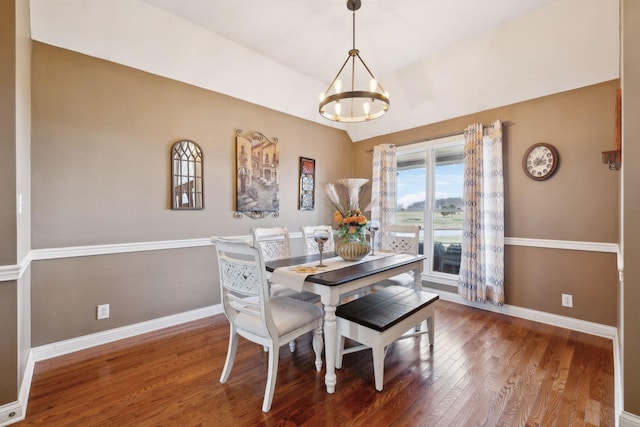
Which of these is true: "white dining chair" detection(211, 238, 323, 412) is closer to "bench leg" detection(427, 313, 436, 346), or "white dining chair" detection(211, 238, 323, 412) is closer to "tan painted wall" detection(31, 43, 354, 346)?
"bench leg" detection(427, 313, 436, 346)

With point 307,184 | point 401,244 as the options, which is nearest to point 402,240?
point 401,244

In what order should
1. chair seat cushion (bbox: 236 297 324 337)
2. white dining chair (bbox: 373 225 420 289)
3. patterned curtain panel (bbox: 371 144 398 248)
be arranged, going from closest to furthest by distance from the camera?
1. chair seat cushion (bbox: 236 297 324 337)
2. white dining chair (bbox: 373 225 420 289)
3. patterned curtain panel (bbox: 371 144 398 248)

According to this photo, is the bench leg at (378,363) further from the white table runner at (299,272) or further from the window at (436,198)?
the window at (436,198)

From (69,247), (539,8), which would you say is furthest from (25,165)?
(539,8)

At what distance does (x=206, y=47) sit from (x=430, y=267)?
12.9 ft

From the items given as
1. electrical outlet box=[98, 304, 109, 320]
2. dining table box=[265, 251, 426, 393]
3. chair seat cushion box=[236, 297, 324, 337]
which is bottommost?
electrical outlet box=[98, 304, 109, 320]

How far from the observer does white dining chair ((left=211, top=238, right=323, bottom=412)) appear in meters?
1.72

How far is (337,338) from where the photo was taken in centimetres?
217

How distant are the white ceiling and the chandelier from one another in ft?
0.53

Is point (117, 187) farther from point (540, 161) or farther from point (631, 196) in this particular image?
point (540, 161)

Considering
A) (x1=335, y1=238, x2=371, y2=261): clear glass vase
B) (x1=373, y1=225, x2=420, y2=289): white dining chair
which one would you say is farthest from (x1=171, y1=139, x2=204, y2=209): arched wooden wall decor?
(x1=373, y1=225, x2=420, y2=289): white dining chair

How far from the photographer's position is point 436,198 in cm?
414

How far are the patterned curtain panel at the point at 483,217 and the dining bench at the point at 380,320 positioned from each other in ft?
4.32

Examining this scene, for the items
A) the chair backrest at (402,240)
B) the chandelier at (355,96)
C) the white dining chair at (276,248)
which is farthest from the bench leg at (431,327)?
the chandelier at (355,96)
